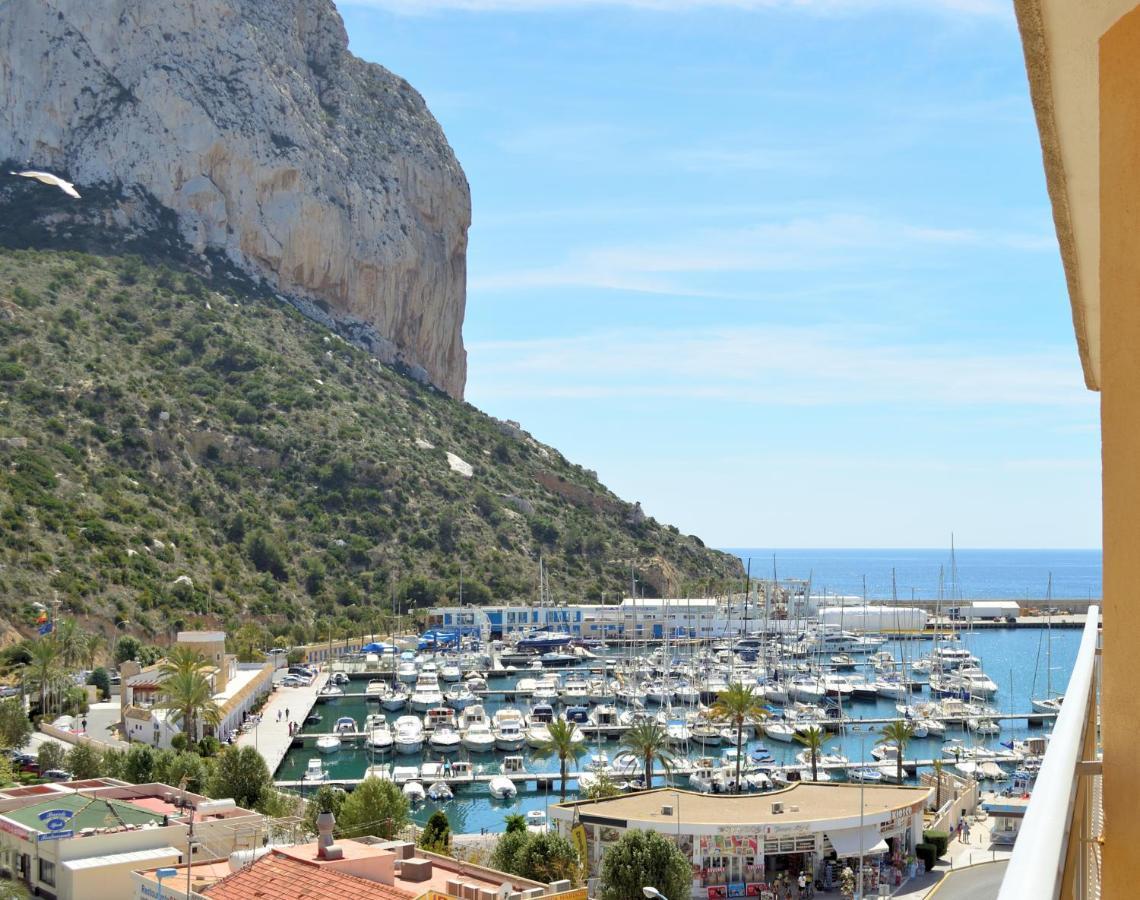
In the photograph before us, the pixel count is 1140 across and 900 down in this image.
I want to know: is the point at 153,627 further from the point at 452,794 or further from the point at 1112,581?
the point at 1112,581

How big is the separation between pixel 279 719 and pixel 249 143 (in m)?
50.4

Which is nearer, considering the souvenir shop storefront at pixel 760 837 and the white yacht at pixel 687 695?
the souvenir shop storefront at pixel 760 837

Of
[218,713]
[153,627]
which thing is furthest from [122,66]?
[218,713]

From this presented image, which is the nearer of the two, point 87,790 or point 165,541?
point 87,790

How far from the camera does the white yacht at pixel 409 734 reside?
4231cm

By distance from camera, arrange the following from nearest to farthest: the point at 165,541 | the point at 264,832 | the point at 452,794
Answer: the point at 264,832 < the point at 452,794 < the point at 165,541

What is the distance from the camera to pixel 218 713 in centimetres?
3750

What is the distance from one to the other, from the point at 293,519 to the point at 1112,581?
71.6 meters

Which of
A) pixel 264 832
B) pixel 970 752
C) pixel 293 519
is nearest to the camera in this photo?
pixel 264 832

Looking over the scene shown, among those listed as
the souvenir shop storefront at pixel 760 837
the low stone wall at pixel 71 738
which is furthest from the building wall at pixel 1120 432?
the low stone wall at pixel 71 738

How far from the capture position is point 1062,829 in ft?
4.80

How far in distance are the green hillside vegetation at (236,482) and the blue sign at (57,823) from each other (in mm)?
29470

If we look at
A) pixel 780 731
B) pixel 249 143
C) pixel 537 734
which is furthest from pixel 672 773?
pixel 249 143

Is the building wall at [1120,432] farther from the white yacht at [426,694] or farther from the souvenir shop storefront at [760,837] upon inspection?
the white yacht at [426,694]
